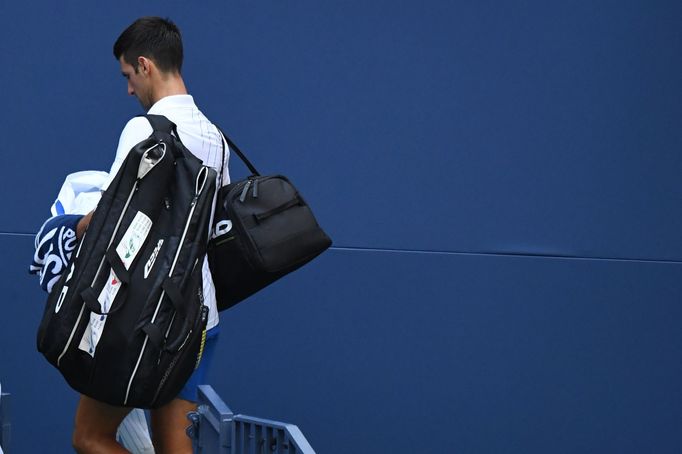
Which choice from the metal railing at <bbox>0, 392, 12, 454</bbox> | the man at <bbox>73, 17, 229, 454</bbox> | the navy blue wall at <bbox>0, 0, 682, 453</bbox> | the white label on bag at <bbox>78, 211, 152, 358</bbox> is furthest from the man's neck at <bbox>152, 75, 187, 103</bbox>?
the navy blue wall at <bbox>0, 0, 682, 453</bbox>

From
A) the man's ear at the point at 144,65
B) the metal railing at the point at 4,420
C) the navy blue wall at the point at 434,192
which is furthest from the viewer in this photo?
the navy blue wall at the point at 434,192

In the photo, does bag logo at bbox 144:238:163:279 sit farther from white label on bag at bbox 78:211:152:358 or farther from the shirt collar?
the shirt collar

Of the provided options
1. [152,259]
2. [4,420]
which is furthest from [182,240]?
[4,420]

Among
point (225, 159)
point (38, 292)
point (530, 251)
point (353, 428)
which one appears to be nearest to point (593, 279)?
point (530, 251)

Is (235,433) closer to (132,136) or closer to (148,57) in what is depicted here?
(132,136)

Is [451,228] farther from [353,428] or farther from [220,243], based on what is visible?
[220,243]

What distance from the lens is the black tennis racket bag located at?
9.48 ft

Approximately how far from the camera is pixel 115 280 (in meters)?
2.89

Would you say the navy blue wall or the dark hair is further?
the navy blue wall

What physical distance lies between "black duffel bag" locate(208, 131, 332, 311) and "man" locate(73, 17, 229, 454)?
86 millimetres

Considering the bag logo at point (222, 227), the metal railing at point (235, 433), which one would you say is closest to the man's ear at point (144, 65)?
the bag logo at point (222, 227)

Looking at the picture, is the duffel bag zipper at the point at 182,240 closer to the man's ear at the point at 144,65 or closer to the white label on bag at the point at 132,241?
the white label on bag at the point at 132,241

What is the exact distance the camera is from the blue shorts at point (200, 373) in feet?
10.5

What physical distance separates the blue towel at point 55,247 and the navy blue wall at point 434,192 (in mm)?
1612
